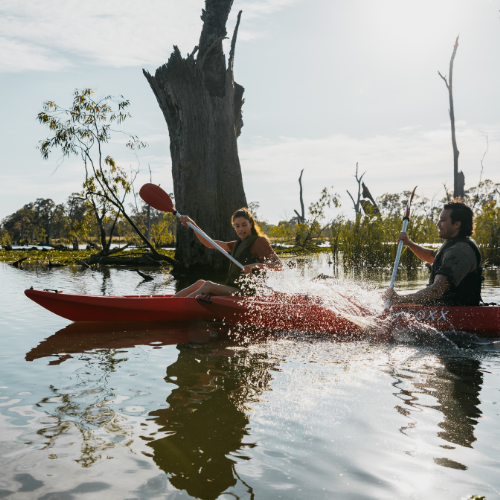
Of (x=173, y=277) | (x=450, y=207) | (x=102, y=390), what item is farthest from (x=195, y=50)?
(x=102, y=390)

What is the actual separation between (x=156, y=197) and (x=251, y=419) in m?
4.89

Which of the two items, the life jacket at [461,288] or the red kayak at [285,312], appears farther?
the red kayak at [285,312]

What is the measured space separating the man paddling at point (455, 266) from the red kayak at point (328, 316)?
0.32 ft

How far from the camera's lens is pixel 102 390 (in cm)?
304

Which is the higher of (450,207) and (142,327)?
(450,207)

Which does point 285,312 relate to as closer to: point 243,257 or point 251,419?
point 243,257

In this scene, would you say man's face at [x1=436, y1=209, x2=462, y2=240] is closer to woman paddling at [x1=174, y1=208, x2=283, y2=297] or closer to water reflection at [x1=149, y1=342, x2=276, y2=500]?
woman paddling at [x1=174, y1=208, x2=283, y2=297]

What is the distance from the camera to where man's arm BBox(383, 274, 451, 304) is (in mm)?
4072

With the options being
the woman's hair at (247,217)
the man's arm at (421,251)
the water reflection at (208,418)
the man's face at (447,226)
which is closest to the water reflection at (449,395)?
the water reflection at (208,418)

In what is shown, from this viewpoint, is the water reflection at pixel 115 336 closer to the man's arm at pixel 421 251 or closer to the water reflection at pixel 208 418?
the water reflection at pixel 208 418

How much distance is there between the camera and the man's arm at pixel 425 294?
407cm

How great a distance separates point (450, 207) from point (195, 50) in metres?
8.48

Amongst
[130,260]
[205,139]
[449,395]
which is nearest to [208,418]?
[449,395]

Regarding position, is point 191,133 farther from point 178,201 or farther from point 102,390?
point 102,390
